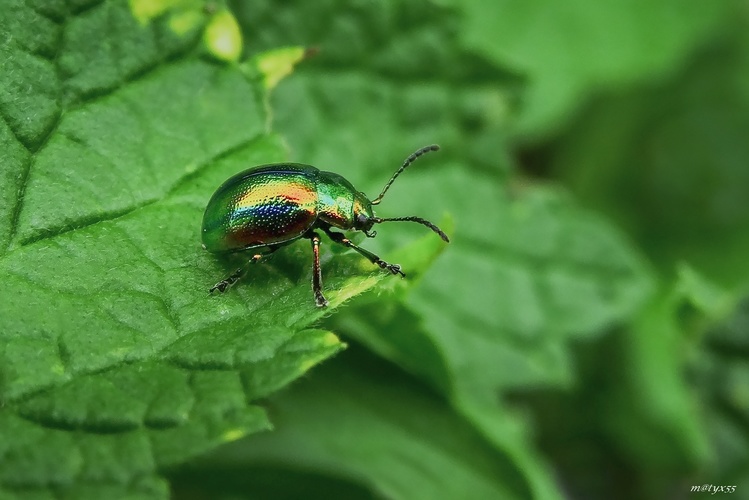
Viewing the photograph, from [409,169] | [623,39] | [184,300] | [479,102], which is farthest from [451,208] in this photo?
[623,39]

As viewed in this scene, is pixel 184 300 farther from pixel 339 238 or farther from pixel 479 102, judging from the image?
pixel 479 102

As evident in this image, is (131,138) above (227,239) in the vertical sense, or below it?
above

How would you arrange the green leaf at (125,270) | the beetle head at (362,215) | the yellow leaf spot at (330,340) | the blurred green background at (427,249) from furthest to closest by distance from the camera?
the beetle head at (362,215), the blurred green background at (427,249), the yellow leaf spot at (330,340), the green leaf at (125,270)

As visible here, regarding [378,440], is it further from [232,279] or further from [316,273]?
[232,279]

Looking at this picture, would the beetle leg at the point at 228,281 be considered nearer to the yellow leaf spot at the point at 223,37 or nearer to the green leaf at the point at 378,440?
the green leaf at the point at 378,440

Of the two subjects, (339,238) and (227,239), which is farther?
(339,238)

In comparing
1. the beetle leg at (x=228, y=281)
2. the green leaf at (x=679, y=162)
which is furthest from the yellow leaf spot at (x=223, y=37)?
the green leaf at (x=679, y=162)

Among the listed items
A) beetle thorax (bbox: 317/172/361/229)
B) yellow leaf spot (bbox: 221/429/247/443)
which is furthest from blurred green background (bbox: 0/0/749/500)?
beetle thorax (bbox: 317/172/361/229)

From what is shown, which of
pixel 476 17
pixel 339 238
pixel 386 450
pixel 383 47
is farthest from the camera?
pixel 476 17
